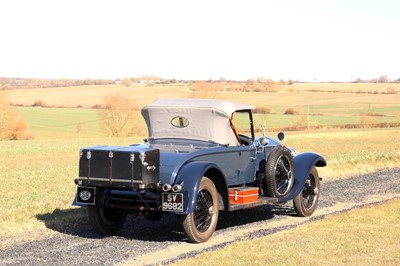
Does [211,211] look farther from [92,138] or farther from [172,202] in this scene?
[92,138]

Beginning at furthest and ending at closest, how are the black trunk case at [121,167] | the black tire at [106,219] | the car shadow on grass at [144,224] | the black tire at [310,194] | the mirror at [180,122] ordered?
the black tire at [310,194] < the mirror at [180,122] < the car shadow on grass at [144,224] < the black tire at [106,219] < the black trunk case at [121,167]

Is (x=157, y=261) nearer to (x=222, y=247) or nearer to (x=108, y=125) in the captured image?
(x=222, y=247)

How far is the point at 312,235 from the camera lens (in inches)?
408

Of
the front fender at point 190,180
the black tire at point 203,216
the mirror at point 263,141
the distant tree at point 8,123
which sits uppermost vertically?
the mirror at point 263,141

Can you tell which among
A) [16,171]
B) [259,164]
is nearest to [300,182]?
[259,164]

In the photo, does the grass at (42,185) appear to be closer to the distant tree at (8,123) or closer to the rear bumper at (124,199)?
the rear bumper at (124,199)

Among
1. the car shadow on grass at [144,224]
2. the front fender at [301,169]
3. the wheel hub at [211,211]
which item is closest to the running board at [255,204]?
the front fender at [301,169]

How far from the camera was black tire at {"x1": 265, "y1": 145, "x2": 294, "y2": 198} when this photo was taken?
11.3 m

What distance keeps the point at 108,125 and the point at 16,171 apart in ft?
184

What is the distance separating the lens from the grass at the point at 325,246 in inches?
341

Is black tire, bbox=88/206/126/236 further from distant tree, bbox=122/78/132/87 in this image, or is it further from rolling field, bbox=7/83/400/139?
distant tree, bbox=122/78/132/87

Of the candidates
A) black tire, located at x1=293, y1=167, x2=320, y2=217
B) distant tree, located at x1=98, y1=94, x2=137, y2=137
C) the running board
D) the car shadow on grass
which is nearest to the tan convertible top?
the running board

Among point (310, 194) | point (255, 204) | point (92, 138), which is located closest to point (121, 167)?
point (255, 204)

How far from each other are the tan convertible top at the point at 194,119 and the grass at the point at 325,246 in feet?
5.87
